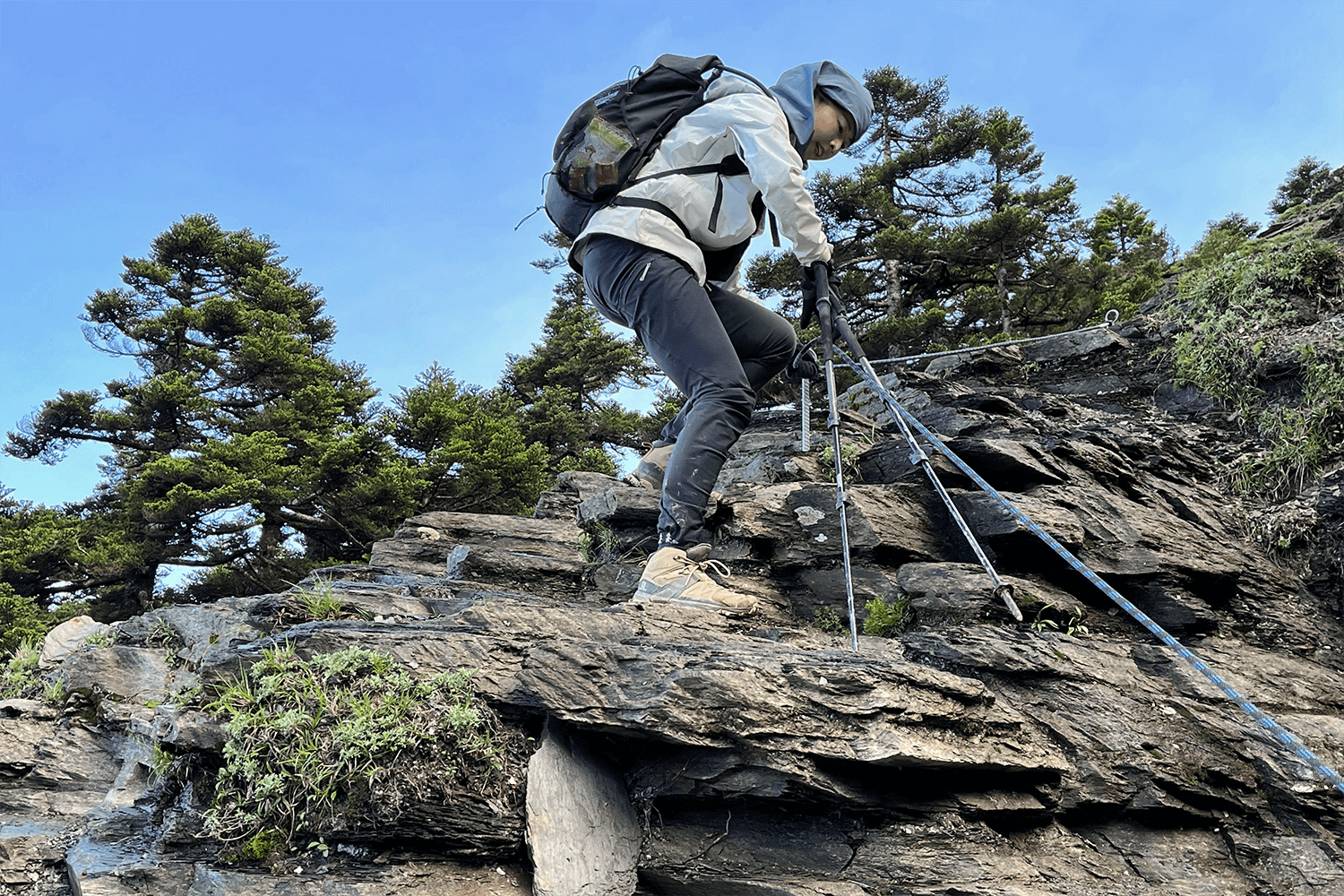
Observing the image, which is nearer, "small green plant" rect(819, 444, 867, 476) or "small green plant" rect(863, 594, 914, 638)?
"small green plant" rect(863, 594, 914, 638)

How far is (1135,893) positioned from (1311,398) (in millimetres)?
4612

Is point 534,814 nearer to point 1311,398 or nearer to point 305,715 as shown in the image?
point 305,715

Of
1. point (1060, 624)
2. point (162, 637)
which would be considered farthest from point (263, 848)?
point (162, 637)

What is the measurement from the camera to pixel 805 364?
17.1 feet

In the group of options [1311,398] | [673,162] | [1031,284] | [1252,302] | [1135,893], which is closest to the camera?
[1135,893]

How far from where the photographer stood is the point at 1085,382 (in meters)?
8.20

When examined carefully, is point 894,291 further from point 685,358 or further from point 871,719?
point 871,719

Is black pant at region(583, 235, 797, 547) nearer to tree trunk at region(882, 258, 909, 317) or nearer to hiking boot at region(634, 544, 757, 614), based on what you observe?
hiking boot at region(634, 544, 757, 614)

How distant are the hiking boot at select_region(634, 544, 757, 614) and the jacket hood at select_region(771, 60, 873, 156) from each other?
91.0 inches

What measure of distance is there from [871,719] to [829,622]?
1.56 meters

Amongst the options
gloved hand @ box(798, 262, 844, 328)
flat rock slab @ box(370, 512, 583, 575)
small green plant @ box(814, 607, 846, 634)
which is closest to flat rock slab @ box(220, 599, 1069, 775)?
small green plant @ box(814, 607, 846, 634)

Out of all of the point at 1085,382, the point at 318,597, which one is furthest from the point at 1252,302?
the point at 318,597

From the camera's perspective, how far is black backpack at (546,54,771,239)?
4.34 meters

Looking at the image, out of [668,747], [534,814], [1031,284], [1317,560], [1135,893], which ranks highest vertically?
[1031,284]
